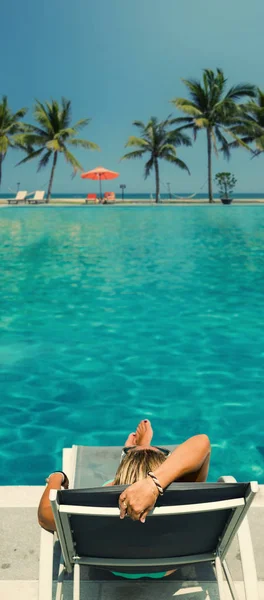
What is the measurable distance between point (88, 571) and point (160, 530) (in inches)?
23.3

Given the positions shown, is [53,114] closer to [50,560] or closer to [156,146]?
[156,146]

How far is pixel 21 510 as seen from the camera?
252 cm

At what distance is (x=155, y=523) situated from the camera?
157 cm

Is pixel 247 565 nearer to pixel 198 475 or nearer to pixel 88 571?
pixel 198 475

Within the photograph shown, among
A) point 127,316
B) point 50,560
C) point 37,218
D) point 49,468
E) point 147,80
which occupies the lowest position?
point 49,468

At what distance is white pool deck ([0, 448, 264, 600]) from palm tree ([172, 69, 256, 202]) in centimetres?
3407

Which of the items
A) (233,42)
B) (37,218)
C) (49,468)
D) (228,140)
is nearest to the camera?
(49,468)

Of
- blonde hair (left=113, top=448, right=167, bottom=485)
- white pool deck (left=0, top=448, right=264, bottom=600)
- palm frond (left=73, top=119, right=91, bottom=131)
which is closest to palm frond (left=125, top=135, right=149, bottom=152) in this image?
palm frond (left=73, top=119, right=91, bottom=131)

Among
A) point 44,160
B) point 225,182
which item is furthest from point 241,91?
point 44,160

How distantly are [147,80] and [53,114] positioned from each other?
39.9 meters

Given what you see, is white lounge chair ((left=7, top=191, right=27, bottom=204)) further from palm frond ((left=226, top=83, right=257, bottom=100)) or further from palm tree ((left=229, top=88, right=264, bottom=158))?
palm frond ((left=226, top=83, right=257, bottom=100))

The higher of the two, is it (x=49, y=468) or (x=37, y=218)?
(x=37, y=218)

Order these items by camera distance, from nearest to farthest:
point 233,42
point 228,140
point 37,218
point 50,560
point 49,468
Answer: point 50,560 → point 49,468 → point 37,218 → point 228,140 → point 233,42

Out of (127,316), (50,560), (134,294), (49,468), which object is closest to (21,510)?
(50,560)
